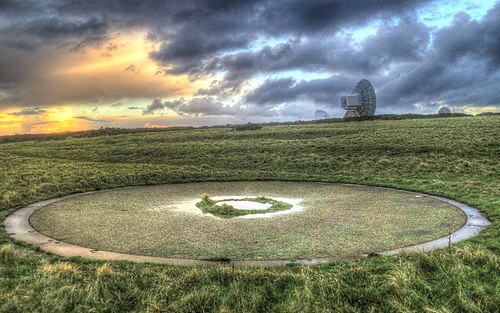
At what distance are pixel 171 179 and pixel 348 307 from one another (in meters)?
19.5

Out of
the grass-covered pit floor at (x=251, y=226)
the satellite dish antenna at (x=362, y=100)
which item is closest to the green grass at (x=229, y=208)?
the grass-covered pit floor at (x=251, y=226)

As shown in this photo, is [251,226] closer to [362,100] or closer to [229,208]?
[229,208]

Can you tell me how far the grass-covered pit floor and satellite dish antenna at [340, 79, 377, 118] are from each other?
57857 millimetres

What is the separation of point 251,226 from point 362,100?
2623 inches

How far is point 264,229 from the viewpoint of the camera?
11898mm

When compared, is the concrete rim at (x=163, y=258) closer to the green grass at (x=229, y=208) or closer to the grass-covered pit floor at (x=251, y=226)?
the grass-covered pit floor at (x=251, y=226)

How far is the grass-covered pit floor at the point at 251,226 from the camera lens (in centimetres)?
995

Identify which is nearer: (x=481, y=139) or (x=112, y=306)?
(x=112, y=306)

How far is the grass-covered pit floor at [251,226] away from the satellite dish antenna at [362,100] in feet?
190

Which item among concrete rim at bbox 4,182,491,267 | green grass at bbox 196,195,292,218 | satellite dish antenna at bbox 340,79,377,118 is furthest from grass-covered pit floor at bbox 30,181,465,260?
satellite dish antenna at bbox 340,79,377,118

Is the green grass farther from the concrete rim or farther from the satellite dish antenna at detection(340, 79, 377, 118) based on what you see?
the satellite dish antenna at detection(340, 79, 377, 118)

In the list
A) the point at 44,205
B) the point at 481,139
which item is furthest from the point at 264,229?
the point at 481,139

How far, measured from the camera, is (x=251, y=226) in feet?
40.4

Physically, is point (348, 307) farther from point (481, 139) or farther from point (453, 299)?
point (481, 139)
